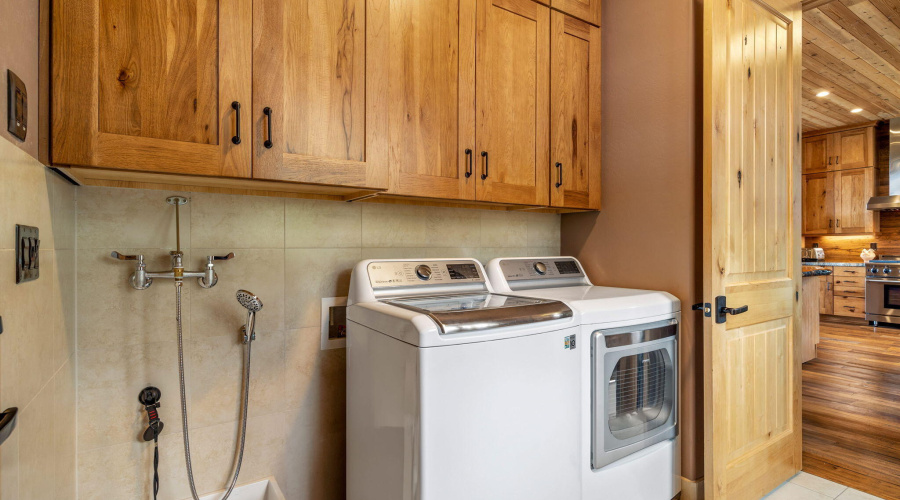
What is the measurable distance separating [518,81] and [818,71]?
4.02m

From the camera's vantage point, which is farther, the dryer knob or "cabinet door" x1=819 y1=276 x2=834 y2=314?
"cabinet door" x1=819 y1=276 x2=834 y2=314

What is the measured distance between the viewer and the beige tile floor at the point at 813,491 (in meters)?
1.98

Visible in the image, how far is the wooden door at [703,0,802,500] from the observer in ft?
5.78

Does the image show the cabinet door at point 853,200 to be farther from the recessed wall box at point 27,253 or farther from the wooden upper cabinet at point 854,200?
the recessed wall box at point 27,253

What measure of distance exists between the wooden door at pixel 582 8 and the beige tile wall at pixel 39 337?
1.92 metres

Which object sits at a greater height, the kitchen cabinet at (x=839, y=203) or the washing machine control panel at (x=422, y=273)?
the kitchen cabinet at (x=839, y=203)

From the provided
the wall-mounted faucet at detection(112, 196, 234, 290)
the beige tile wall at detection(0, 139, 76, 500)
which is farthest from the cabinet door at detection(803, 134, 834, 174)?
the beige tile wall at detection(0, 139, 76, 500)

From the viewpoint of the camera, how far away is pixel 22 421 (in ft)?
2.78

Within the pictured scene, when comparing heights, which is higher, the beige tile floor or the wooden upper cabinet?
the wooden upper cabinet

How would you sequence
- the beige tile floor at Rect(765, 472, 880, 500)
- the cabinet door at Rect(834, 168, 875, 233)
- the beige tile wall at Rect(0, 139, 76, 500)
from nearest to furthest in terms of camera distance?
1. the beige tile wall at Rect(0, 139, 76, 500)
2. the beige tile floor at Rect(765, 472, 880, 500)
3. the cabinet door at Rect(834, 168, 875, 233)

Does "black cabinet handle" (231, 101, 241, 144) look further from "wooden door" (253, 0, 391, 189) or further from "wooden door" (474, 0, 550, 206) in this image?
"wooden door" (474, 0, 550, 206)

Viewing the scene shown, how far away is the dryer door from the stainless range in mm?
6003

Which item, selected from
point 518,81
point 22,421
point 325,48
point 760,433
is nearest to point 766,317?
point 760,433


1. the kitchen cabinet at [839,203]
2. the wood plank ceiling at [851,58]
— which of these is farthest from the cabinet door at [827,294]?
the wood plank ceiling at [851,58]
